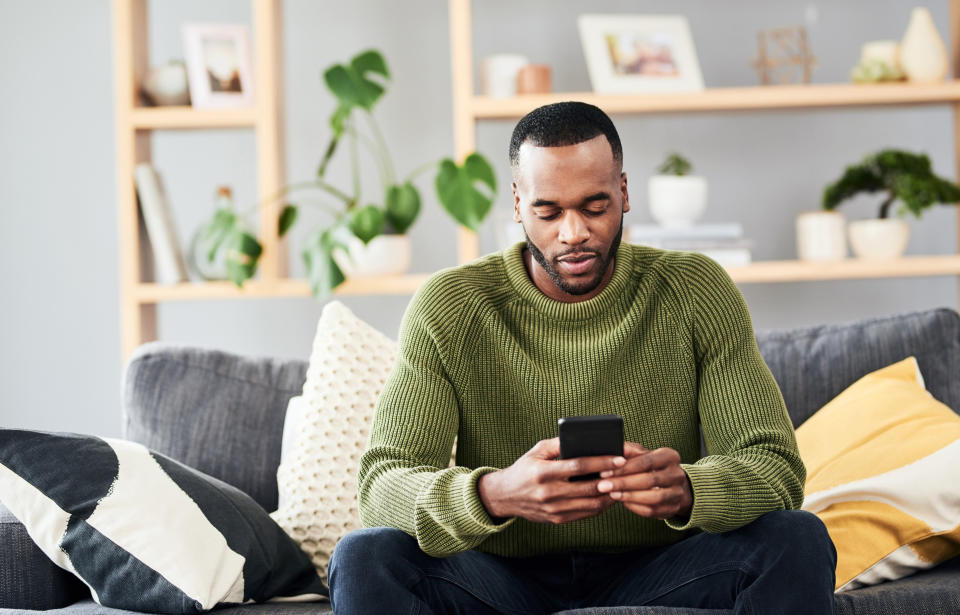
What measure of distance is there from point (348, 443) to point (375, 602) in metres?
0.58

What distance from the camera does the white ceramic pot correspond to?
258 centimetres

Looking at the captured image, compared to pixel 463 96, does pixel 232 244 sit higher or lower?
lower

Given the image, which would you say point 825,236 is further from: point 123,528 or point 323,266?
point 123,528

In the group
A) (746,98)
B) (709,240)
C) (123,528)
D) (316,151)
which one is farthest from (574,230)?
(316,151)

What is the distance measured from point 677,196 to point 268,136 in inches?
43.2

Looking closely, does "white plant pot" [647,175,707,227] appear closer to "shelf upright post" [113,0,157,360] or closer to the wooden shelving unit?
the wooden shelving unit

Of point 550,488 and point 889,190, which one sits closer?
point 550,488

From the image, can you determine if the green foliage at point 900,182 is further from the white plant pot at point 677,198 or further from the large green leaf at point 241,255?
the large green leaf at point 241,255

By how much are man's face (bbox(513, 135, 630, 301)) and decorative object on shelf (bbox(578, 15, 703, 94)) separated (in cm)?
125

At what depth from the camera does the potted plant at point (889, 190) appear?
8.09 ft

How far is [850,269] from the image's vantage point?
2.58m

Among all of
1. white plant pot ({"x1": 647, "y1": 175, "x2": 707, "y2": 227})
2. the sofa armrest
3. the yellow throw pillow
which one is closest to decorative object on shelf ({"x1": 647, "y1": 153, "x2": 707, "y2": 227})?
white plant pot ({"x1": 647, "y1": 175, "x2": 707, "y2": 227})

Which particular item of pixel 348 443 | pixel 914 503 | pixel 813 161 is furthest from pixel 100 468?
pixel 813 161

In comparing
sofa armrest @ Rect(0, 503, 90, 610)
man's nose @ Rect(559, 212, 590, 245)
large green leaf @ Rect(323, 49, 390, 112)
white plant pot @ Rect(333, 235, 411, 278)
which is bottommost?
sofa armrest @ Rect(0, 503, 90, 610)
